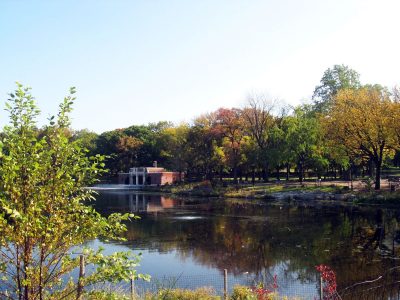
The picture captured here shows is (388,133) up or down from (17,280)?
up

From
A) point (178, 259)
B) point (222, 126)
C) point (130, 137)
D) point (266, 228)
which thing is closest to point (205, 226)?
point (266, 228)

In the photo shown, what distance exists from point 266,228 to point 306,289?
55.1ft

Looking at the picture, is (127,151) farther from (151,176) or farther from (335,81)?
(335,81)

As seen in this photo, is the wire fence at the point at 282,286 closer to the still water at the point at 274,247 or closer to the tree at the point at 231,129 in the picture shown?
the still water at the point at 274,247

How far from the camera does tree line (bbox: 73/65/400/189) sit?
54375mm

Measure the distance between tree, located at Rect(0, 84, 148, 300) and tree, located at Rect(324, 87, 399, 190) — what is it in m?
49.5

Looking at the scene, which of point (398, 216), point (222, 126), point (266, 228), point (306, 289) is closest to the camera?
point (306, 289)

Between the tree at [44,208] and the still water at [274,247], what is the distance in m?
8.24

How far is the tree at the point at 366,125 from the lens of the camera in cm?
5200

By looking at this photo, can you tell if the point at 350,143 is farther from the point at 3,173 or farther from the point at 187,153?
the point at 3,173

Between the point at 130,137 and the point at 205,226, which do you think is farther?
the point at 130,137

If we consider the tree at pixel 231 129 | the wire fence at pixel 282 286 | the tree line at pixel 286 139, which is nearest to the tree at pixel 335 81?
the tree line at pixel 286 139

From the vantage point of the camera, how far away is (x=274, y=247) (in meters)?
26.9

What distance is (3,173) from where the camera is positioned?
20.1ft
